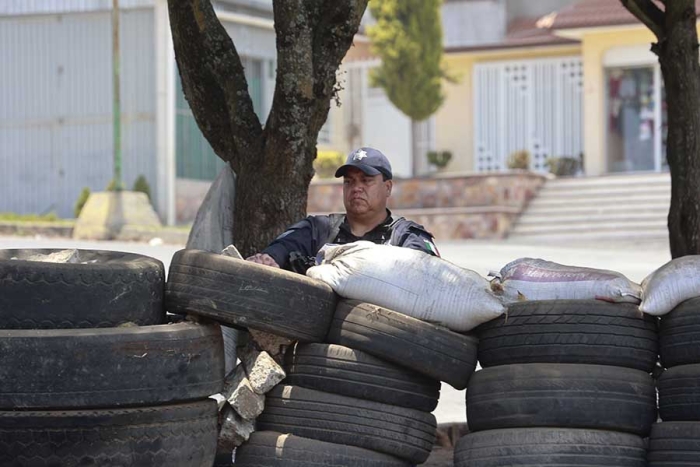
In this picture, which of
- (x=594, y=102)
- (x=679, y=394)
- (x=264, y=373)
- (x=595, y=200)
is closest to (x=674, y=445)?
(x=679, y=394)

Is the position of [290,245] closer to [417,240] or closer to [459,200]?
[417,240]

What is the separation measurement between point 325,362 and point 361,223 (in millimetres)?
1390

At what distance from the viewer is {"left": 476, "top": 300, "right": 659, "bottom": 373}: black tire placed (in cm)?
643

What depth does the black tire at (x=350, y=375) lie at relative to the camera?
6363 mm

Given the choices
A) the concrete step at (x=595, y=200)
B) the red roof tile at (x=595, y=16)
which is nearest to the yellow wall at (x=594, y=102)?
the red roof tile at (x=595, y=16)

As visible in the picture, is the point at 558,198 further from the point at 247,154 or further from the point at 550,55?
the point at 247,154

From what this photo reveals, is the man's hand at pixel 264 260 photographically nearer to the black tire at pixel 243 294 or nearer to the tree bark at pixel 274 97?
the black tire at pixel 243 294

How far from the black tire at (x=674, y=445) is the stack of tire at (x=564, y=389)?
0.24ft

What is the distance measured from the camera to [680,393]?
20.7 feet

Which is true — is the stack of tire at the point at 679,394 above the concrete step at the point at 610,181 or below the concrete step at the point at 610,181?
below

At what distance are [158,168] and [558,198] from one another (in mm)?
7716

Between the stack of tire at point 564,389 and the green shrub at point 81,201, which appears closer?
the stack of tire at point 564,389

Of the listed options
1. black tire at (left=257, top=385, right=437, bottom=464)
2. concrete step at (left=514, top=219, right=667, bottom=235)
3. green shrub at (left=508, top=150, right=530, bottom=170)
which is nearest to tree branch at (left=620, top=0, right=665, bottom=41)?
black tire at (left=257, top=385, right=437, bottom=464)

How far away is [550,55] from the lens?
29.0 metres
